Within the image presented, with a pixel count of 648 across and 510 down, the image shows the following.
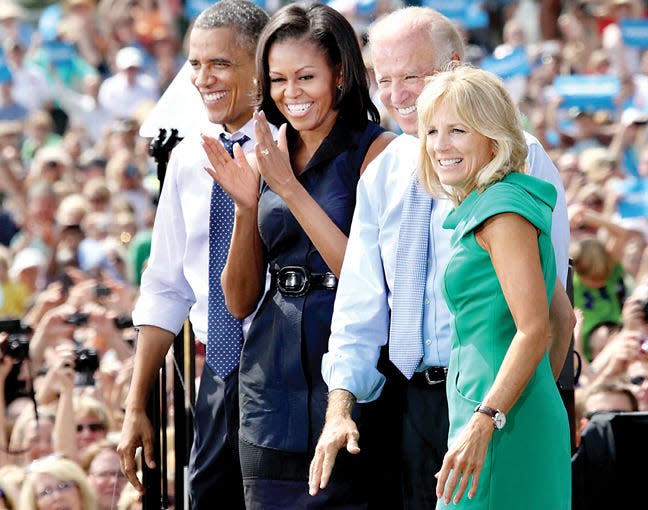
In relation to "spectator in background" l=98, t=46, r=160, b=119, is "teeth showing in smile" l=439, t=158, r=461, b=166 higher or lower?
lower

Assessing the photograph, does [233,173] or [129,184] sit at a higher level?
[129,184]

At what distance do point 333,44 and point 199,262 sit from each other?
2.96ft

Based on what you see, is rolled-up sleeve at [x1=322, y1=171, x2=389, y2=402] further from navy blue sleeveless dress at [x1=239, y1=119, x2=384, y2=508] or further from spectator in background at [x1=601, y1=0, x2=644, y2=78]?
spectator in background at [x1=601, y1=0, x2=644, y2=78]

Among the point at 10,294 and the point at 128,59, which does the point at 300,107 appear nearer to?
the point at 10,294

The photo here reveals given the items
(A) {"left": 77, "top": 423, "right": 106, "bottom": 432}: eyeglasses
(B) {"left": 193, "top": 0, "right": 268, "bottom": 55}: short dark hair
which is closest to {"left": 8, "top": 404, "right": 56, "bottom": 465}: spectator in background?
(A) {"left": 77, "top": 423, "right": 106, "bottom": 432}: eyeglasses

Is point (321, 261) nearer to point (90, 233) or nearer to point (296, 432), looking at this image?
point (296, 432)

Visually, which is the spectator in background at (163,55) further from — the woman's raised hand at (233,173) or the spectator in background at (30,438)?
the woman's raised hand at (233,173)

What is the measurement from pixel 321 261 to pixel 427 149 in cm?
66

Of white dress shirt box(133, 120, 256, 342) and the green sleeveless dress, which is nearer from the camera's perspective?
the green sleeveless dress

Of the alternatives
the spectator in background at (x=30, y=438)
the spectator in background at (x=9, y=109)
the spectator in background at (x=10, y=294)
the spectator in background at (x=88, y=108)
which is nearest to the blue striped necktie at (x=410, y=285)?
the spectator in background at (x=30, y=438)

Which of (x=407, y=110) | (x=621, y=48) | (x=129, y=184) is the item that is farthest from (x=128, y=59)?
(x=407, y=110)

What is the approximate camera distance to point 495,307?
3.49 metres

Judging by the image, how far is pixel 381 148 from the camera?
4305mm

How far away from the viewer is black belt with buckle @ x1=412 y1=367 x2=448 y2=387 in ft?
12.8
